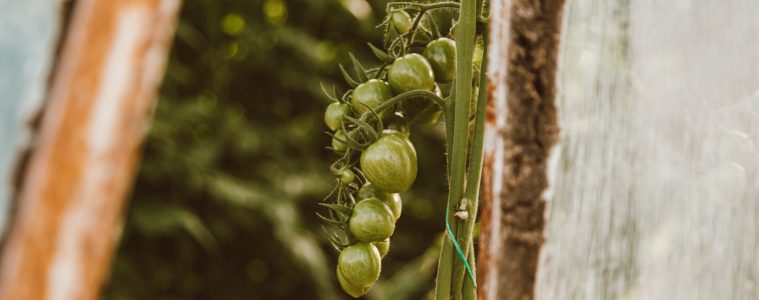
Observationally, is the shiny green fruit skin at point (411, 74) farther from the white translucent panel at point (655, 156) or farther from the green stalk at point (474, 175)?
the white translucent panel at point (655, 156)

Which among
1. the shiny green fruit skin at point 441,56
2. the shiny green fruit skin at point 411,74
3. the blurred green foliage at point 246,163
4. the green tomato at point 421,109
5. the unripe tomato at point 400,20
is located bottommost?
the blurred green foliage at point 246,163

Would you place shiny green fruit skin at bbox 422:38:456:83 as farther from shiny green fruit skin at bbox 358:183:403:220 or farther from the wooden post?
the wooden post

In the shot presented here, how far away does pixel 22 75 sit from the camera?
40 centimetres

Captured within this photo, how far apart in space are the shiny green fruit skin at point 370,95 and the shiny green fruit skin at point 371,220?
7 cm

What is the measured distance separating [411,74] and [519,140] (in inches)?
7.4

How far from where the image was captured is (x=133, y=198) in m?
1.65

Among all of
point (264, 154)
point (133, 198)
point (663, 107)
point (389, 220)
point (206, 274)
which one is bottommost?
point (206, 274)

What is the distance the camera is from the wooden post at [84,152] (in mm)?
388

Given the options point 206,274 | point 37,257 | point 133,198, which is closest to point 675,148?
point 37,257

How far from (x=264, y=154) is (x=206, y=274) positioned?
300mm

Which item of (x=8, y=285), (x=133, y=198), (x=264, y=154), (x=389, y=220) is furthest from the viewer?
(x=264, y=154)

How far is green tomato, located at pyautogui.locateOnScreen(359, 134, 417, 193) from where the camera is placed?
54 cm

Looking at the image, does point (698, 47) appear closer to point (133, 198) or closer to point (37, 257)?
point (37, 257)

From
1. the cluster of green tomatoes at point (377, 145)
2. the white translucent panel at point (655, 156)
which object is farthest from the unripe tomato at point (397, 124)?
the white translucent panel at point (655, 156)
